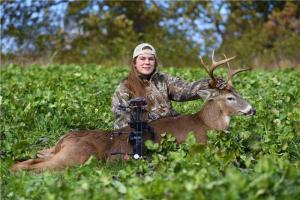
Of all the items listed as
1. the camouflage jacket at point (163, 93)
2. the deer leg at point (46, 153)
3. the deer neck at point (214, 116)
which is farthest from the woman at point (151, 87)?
the deer leg at point (46, 153)

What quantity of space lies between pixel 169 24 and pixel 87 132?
2478cm

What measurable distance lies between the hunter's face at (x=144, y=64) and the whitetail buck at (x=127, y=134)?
703 mm

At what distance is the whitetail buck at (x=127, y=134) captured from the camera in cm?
604

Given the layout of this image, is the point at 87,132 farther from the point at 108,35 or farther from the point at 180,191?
the point at 108,35

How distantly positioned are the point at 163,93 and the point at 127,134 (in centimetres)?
112

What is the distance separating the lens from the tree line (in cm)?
2770

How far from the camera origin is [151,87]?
7.34 m

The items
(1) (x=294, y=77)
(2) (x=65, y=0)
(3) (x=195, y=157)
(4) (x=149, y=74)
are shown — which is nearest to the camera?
(3) (x=195, y=157)

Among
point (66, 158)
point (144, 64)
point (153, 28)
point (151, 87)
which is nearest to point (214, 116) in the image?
point (151, 87)

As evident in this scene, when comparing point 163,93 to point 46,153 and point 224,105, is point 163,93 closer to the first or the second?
→ point 224,105

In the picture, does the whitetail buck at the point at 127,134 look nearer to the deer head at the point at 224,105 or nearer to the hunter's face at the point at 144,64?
the deer head at the point at 224,105

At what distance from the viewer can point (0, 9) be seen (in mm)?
29062

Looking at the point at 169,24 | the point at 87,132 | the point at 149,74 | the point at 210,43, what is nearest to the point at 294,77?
the point at 149,74

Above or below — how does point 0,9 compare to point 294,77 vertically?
above
